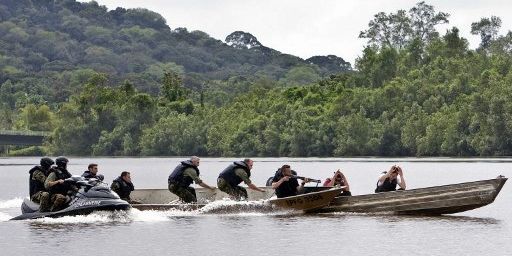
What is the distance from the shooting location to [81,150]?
198 m

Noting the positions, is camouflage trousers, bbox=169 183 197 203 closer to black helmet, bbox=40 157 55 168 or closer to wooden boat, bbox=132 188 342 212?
wooden boat, bbox=132 188 342 212

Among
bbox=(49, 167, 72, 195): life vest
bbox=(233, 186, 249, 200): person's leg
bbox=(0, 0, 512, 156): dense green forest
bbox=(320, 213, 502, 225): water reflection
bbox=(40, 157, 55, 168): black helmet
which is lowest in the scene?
bbox=(320, 213, 502, 225): water reflection

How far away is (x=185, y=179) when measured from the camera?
44.1 meters

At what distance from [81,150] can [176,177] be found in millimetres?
155438

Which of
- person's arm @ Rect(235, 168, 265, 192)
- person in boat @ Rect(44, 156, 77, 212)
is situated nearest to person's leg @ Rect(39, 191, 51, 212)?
person in boat @ Rect(44, 156, 77, 212)

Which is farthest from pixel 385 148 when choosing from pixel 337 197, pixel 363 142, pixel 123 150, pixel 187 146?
pixel 337 197

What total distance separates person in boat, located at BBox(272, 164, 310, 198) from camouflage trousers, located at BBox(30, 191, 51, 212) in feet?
26.3

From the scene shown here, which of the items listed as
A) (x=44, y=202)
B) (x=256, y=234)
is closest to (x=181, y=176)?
(x=44, y=202)

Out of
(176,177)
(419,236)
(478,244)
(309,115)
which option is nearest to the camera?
(478,244)

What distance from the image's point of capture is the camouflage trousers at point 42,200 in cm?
4056

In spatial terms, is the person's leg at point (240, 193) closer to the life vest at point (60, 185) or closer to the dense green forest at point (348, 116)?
the life vest at point (60, 185)

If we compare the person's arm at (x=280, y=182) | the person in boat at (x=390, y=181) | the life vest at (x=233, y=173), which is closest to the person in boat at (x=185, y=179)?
the life vest at (x=233, y=173)

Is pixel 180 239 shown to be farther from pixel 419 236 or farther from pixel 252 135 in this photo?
pixel 252 135

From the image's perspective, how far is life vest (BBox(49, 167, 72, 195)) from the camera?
40.1 metres
